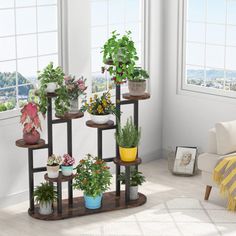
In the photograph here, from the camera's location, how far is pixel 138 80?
6770 mm

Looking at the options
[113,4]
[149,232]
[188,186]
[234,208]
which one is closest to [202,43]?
[113,4]

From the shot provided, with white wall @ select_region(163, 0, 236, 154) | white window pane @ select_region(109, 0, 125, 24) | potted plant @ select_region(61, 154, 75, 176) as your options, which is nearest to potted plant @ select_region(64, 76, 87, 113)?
potted plant @ select_region(61, 154, 75, 176)

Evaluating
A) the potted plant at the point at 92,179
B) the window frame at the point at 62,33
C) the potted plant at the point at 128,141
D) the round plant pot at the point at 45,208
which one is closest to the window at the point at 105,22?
the window frame at the point at 62,33

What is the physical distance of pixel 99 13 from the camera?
24.3 feet

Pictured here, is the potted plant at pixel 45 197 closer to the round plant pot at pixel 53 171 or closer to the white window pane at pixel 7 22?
the round plant pot at pixel 53 171

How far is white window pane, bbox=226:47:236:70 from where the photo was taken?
303 inches

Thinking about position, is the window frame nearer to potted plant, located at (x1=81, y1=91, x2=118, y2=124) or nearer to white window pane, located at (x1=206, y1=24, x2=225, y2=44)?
potted plant, located at (x1=81, y1=91, x2=118, y2=124)

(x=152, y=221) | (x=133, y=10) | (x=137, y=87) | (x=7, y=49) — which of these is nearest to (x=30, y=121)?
(x=7, y=49)

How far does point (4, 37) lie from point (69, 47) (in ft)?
2.50

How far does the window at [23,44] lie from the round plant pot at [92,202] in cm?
113

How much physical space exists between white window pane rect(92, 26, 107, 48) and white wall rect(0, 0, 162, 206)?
20 centimetres

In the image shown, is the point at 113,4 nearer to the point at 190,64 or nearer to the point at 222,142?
the point at 190,64

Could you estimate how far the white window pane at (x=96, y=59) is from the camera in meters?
7.47

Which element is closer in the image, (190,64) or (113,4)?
(113,4)
